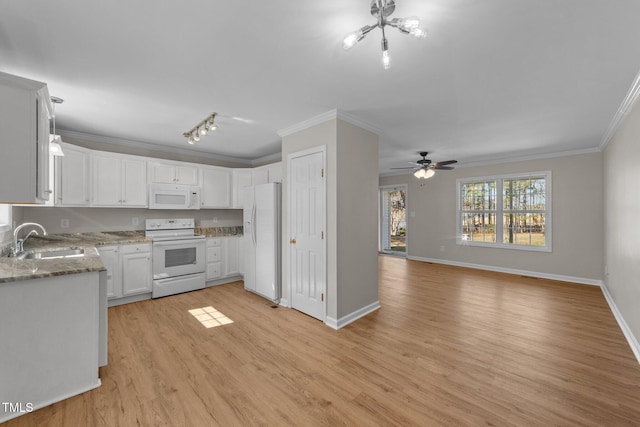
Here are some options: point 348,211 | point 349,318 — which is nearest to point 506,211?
point 348,211

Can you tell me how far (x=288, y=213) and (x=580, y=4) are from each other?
3.17 meters

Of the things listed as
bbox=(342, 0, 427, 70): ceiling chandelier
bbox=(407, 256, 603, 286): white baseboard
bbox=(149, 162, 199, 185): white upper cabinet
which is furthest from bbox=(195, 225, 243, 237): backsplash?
bbox=(407, 256, 603, 286): white baseboard

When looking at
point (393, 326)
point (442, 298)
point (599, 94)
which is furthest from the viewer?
point (442, 298)

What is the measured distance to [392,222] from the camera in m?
8.61

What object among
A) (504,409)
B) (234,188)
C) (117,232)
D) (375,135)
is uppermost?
(375,135)

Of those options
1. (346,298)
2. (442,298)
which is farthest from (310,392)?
(442,298)

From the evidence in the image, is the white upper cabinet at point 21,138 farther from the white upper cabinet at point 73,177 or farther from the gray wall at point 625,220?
the gray wall at point 625,220

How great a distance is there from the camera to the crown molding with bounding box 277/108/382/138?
311 cm

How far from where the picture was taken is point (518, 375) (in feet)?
7.30

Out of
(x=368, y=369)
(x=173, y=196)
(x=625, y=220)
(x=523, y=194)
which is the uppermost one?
(x=523, y=194)

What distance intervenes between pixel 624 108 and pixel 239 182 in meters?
5.50

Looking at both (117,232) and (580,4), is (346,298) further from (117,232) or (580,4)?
(117,232)

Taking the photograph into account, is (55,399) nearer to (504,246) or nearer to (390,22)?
(390,22)

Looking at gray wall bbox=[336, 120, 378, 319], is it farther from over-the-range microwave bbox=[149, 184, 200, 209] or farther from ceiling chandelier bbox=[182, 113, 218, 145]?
over-the-range microwave bbox=[149, 184, 200, 209]
